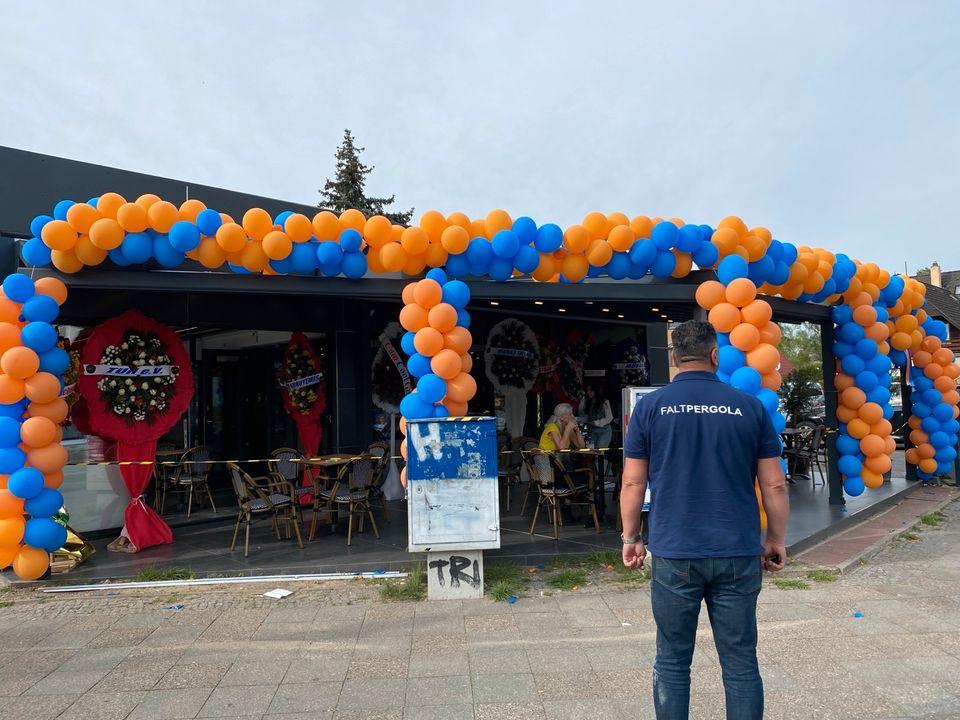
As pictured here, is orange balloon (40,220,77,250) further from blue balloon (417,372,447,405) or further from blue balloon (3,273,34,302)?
blue balloon (417,372,447,405)

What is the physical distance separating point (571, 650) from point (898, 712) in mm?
1801

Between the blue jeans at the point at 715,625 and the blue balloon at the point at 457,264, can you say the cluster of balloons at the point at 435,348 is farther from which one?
the blue jeans at the point at 715,625

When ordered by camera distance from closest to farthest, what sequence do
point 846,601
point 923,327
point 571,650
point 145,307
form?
point 571,650 < point 846,601 < point 145,307 < point 923,327

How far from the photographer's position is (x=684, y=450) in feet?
8.70

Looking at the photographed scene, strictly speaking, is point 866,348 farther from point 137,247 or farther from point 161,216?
point 137,247

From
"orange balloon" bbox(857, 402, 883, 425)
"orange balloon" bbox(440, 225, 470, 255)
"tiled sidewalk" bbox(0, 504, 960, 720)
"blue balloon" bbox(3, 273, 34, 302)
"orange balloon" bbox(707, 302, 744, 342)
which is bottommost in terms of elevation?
"tiled sidewalk" bbox(0, 504, 960, 720)

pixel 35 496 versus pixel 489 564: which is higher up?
pixel 35 496

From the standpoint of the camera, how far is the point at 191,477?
915cm

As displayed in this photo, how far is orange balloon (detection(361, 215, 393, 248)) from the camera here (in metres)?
6.00

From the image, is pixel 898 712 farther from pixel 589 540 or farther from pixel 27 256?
pixel 27 256

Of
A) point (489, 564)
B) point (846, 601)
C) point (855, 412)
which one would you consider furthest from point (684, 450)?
point (855, 412)

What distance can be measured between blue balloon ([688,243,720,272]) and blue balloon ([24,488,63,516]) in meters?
6.18

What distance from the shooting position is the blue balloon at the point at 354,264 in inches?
240

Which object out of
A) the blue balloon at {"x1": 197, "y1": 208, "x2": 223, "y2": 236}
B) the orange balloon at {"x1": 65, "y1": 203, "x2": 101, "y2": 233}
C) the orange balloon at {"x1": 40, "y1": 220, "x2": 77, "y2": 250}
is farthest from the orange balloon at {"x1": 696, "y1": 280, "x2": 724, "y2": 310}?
the orange balloon at {"x1": 40, "y1": 220, "x2": 77, "y2": 250}
